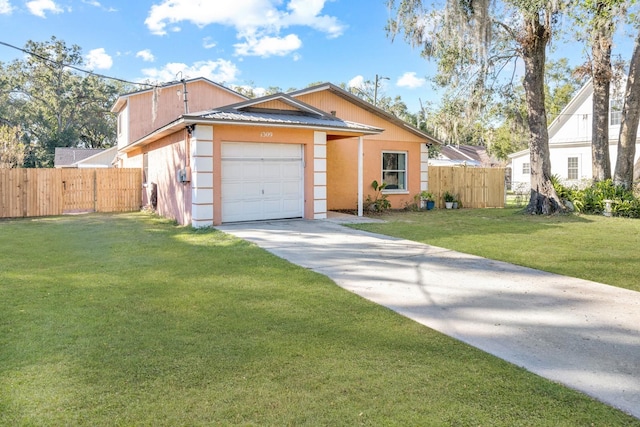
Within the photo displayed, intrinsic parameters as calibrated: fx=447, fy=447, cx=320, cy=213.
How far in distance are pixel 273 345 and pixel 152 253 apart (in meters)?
4.71

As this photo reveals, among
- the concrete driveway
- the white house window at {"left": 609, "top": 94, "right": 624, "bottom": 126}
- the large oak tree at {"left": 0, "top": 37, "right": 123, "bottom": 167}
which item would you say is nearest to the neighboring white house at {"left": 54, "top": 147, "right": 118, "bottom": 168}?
the large oak tree at {"left": 0, "top": 37, "right": 123, "bottom": 167}

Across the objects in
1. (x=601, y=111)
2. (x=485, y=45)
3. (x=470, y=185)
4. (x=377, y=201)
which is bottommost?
(x=377, y=201)

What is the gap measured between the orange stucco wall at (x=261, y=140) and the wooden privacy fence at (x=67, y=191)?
768 centimetres

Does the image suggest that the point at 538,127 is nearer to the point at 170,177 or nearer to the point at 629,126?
the point at 629,126

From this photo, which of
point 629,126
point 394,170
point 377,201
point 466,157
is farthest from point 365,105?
point 466,157

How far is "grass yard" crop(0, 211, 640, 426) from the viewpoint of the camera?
99.8 inches

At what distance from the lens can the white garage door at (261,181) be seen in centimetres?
1133

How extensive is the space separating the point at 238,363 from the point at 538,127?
14707 millimetres

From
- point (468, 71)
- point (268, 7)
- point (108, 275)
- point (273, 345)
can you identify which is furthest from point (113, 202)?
point (273, 345)

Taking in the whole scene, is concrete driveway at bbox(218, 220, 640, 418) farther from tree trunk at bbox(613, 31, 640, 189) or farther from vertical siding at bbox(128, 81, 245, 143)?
vertical siding at bbox(128, 81, 245, 143)

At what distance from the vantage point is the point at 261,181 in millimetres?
11797

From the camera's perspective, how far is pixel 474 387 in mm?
2857

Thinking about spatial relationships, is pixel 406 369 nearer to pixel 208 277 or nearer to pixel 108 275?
pixel 208 277

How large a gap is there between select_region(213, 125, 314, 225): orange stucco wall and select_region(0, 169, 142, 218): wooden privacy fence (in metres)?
7.68
